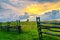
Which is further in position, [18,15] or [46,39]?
[18,15]

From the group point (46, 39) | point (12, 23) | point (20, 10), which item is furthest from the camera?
point (12, 23)

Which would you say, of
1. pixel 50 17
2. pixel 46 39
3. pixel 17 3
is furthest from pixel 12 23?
pixel 46 39

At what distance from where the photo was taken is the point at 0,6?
39.8 feet

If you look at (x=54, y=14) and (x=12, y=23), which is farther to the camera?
(x=12, y=23)

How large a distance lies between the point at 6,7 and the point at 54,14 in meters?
3.25

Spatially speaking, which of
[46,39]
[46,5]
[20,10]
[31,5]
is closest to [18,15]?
[20,10]

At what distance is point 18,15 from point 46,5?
1.94 metres

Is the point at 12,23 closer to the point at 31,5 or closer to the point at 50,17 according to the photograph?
the point at 31,5

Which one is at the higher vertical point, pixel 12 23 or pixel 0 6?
pixel 0 6

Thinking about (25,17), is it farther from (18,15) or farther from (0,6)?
(0,6)

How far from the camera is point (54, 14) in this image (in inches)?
472

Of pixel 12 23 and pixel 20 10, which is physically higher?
pixel 20 10

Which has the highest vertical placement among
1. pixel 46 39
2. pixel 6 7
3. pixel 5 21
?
pixel 6 7

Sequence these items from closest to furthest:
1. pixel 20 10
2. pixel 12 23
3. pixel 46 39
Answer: pixel 46 39 < pixel 20 10 < pixel 12 23
